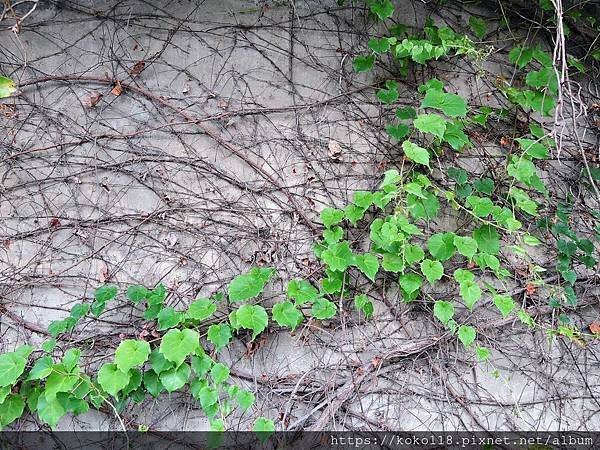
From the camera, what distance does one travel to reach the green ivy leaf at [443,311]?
81.8 inches

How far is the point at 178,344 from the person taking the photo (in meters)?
1.90

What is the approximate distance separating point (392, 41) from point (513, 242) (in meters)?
1.05

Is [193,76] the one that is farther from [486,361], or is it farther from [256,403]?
[486,361]

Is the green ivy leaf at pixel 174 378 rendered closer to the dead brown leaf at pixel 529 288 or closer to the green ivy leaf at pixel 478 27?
the dead brown leaf at pixel 529 288

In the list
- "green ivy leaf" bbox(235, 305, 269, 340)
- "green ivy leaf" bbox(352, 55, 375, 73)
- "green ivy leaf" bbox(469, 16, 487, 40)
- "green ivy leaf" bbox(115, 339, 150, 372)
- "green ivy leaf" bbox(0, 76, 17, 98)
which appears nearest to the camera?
"green ivy leaf" bbox(0, 76, 17, 98)

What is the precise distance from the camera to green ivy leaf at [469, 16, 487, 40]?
8.15 feet

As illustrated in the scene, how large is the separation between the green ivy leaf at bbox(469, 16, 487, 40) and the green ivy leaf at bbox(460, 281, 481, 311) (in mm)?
1227

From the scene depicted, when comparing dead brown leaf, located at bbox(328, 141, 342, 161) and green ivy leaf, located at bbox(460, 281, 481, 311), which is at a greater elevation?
dead brown leaf, located at bbox(328, 141, 342, 161)

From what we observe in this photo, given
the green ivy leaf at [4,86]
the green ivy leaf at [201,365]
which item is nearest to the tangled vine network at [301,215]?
the green ivy leaf at [201,365]

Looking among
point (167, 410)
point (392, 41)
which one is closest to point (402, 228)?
point (392, 41)

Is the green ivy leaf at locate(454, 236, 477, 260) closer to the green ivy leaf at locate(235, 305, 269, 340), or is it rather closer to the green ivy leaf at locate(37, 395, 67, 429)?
the green ivy leaf at locate(235, 305, 269, 340)

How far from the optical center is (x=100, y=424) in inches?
82.2

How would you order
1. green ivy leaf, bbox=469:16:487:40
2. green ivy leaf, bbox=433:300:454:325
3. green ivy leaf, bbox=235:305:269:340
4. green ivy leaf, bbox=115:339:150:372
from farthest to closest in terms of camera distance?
green ivy leaf, bbox=469:16:487:40 → green ivy leaf, bbox=433:300:454:325 → green ivy leaf, bbox=235:305:269:340 → green ivy leaf, bbox=115:339:150:372

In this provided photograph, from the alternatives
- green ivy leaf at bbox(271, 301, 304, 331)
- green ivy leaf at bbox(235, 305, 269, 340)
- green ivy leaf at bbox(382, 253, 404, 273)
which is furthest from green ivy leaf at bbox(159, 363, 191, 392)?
green ivy leaf at bbox(382, 253, 404, 273)
